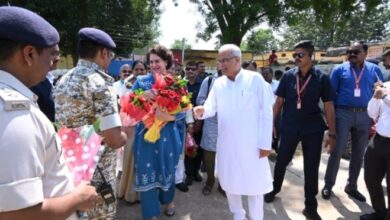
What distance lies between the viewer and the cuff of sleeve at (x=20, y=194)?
1.01 m

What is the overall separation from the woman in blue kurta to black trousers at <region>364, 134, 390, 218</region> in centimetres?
218

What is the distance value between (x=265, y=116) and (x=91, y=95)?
1.91m

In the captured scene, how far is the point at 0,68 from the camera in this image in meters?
1.16

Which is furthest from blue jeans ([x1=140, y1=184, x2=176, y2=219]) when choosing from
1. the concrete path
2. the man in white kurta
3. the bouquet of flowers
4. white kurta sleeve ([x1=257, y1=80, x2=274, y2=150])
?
white kurta sleeve ([x1=257, y1=80, x2=274, y2=150])

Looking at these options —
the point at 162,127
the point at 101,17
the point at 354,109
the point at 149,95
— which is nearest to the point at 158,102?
the point at 149,95

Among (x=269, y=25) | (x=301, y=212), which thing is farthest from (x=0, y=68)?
(x=269, y=25)

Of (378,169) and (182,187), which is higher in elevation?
(378,169)

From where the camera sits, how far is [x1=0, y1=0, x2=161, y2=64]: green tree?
15547 millimetres

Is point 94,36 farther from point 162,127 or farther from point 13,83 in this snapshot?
point 162,127

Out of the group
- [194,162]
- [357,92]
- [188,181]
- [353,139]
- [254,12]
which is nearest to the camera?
[357,92]

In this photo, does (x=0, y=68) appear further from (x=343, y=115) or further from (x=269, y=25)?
(x=269, y=25)

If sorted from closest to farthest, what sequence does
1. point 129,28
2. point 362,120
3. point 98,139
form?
1. point 98,139
2. point 362,120
3. point 129,28

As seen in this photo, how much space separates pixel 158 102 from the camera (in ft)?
11.5

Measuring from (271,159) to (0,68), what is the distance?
5.93 meters
